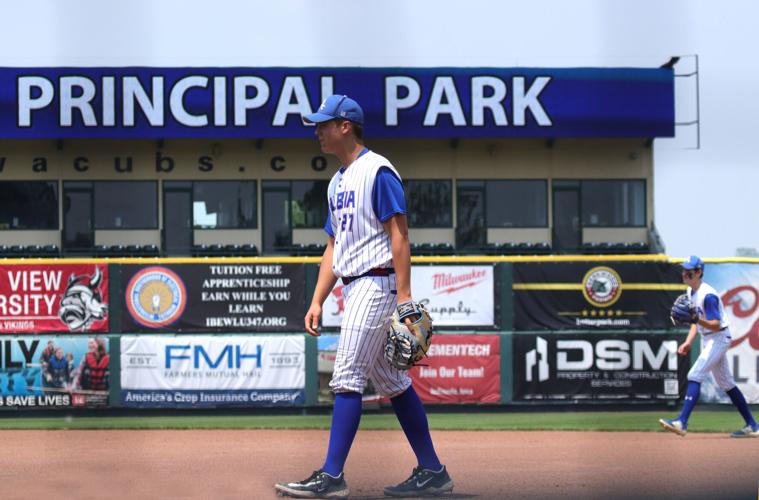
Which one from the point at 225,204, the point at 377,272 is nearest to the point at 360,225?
the point at 377,272

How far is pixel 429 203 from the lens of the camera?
22469 millimetres

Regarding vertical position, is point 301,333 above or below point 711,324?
below

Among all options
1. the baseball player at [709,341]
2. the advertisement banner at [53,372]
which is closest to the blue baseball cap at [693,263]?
the baseball player at [709,341]

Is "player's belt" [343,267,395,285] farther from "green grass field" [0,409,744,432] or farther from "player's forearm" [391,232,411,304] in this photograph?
"green grass field" [0,409,744,432]

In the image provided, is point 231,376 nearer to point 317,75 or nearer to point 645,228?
point 317,75

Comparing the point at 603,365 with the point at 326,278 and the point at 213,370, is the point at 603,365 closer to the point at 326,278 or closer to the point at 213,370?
the point at 213,370

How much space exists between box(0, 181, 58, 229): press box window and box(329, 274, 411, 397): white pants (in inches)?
712

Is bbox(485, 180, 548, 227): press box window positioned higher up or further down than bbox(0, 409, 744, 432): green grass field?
higher up

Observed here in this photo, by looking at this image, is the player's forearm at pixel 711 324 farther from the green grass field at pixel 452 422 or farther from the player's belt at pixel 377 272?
the player's belt at pixel 377 272

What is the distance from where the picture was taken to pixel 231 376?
1239 centimetres

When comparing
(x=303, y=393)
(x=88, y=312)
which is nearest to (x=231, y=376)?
(x=303, y=393)

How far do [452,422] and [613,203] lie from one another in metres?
12.7

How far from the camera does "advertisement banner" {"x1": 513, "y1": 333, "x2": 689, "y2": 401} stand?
12.6 meters

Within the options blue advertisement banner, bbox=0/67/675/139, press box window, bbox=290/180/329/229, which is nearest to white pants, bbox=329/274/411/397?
blue advertisement banner, bbox=0/67/675/139
